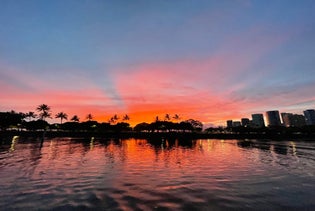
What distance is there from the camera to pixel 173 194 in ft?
36.9

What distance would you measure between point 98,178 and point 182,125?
595 ft

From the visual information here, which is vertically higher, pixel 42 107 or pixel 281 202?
pixel 42 107

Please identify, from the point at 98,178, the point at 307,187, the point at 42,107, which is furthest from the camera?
the point at 42,107

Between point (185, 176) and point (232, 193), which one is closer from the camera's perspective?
point (232, 193)

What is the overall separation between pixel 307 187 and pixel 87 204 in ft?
47.2

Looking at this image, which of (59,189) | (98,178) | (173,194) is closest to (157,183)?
(173,194)

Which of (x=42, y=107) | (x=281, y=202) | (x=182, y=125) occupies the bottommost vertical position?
(x=281, y=202)

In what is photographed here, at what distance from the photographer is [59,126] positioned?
18612 centimetres

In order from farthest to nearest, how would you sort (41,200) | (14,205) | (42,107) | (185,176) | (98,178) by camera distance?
(42,107), (185,176), (98,178), (41,200), (14,205)

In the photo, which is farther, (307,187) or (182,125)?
(182,125)

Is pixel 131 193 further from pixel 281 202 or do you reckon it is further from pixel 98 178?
pixel 281 202

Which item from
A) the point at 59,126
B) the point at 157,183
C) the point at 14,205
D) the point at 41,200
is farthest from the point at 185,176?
the point at 59,126

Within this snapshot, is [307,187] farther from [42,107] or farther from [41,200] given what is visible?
[42,107]

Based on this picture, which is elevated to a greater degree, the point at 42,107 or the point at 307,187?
the point at 42,107
